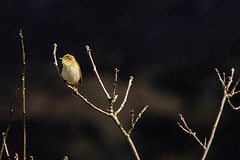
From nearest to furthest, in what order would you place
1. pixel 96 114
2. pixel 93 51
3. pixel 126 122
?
pixel 126 122, pixel 96 114, pixel 93 51

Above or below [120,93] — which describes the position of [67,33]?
above

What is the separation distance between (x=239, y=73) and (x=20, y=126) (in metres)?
5.31

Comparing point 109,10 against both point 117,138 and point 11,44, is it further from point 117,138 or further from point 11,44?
point 117,138

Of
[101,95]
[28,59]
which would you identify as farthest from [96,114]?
[28,59]

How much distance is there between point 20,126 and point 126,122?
2609 mm

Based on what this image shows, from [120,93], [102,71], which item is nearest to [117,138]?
[120,93]

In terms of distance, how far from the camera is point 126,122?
10.5 m

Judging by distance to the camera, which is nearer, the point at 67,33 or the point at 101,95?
the point at 101,95

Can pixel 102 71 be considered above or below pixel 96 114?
above

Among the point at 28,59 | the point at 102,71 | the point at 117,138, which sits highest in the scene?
the point at 28,59

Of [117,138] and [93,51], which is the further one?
[93,51]

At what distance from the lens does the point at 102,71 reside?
38.8ft

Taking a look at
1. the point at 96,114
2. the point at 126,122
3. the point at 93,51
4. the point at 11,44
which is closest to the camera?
the point at 126,122

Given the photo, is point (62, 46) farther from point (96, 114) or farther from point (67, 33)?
point (96, 114)
